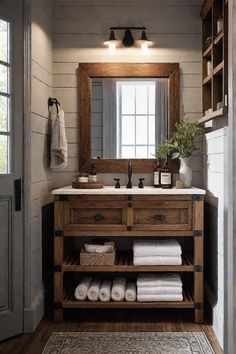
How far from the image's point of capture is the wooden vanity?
3174 mm

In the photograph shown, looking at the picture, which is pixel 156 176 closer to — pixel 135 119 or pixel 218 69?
pixel 135 119

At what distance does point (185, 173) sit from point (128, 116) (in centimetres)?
70

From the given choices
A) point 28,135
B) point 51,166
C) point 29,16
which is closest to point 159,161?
point 51,166

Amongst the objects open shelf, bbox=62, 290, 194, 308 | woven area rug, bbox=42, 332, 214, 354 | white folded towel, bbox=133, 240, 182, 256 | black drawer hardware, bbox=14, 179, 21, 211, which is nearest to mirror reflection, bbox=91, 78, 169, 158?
white folded towel, bbox=133, 240, 182, 256

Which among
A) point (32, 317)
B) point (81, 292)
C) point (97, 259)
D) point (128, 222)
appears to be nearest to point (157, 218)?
point (128, 222)

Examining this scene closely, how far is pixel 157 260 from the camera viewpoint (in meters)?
3.18

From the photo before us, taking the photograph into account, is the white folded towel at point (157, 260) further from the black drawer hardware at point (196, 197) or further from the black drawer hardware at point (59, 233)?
the black drawer hardware at point (59, 233)

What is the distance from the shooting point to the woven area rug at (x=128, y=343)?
107 inches

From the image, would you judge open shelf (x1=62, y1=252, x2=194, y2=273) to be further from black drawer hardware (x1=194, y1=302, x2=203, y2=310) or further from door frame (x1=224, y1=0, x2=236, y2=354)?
door frame (x1=224, y1=0, x2=236, y2=354)

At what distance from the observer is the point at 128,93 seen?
3746 mm

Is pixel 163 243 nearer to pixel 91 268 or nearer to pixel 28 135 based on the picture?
pixel 91 268

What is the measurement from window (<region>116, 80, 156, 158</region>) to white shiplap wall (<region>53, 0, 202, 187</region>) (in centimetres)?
24

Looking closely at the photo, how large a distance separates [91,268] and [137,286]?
0.36m

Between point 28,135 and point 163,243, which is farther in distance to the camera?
point 163,243
